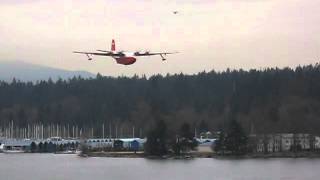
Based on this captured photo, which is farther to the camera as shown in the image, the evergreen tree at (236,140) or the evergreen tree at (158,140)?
the evergreen tree at (158,140)

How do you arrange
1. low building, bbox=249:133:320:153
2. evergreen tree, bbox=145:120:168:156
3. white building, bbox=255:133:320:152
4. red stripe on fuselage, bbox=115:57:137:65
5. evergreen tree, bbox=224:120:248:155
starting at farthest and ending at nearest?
white building, bbox=255:133:320:152
low building, bbox=249:133:320:153
evergreen tree, bbox=145:120:168:156
evergreen tree, bbox=224:120:248:155
red stripe on fuselage, bbox=115:57:137:65

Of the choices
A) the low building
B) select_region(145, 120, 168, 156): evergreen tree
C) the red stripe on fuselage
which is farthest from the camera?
the low building

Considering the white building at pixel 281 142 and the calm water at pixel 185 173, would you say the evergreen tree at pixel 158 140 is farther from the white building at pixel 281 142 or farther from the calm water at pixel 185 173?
the calm water at pixel 185 173

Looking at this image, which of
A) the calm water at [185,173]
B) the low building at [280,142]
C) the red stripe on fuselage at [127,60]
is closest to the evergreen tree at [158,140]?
the low building at [280,142]

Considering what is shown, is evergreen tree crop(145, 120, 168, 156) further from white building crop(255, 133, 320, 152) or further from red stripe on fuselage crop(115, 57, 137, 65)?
red stripe on fuselage crop(115, 57, 137, 65)

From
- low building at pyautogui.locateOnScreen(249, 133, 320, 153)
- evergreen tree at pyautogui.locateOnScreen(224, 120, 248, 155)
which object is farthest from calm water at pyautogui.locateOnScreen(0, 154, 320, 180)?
low building at pyautogui.locateOnScreen(249, 133, 320, 153)

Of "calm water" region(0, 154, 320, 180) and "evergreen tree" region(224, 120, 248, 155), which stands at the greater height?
"evergreen tree" region(224, 120, 248, 155)

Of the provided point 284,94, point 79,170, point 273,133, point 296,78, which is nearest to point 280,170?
point 79,170

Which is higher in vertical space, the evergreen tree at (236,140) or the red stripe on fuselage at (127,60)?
the red stripe on fuselage at (127,60)

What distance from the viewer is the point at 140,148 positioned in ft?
495

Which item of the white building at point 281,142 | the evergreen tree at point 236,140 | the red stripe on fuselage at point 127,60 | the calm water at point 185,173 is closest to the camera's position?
the red stripe on fuselage at point 127,60

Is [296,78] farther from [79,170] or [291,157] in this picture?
[79,170]

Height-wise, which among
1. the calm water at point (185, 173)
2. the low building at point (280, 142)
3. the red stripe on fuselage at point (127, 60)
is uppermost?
the red stripe on fuselage at point (127, 60)

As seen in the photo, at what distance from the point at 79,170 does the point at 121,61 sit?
3574cm
